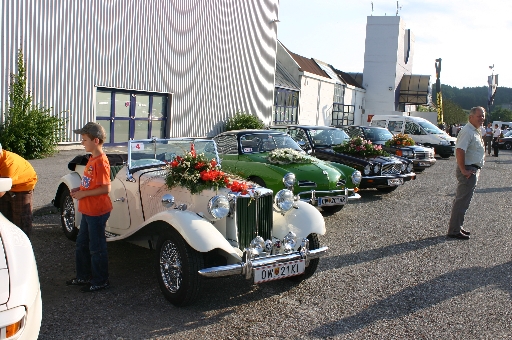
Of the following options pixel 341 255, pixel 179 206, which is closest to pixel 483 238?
pixel 341 255

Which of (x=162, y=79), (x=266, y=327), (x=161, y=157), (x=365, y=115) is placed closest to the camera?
(x=266, y=327)

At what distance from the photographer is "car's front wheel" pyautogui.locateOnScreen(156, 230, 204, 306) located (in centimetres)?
438

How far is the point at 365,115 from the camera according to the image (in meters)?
46.0

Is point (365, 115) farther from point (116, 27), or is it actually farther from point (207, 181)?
point (207, 181)

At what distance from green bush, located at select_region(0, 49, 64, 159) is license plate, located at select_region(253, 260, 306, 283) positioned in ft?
34.5

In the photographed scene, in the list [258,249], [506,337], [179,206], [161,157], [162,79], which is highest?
[162,79]

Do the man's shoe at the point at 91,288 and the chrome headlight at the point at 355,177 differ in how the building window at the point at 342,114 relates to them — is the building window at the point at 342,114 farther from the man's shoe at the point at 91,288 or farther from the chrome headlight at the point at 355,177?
the man's shoe at the point at 91,288

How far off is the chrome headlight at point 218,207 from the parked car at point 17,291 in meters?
1.71

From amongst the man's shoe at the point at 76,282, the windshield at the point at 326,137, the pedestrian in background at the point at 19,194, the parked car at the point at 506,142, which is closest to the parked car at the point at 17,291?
the man's shoe at the point at 76,282

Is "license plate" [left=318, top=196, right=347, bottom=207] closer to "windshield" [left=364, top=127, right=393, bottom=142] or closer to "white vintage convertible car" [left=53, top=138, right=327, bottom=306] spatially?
"white vintage convertible car" [left=53, top=138, right=327, bottom=306]

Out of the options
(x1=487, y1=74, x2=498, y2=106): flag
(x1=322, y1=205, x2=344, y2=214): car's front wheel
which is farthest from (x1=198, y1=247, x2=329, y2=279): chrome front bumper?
(x1=487, y1=74, x2=498, y2=106): flag

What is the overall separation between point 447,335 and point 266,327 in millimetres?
1515

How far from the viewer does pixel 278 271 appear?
4.57m

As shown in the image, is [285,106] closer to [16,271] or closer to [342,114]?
[342,114]
